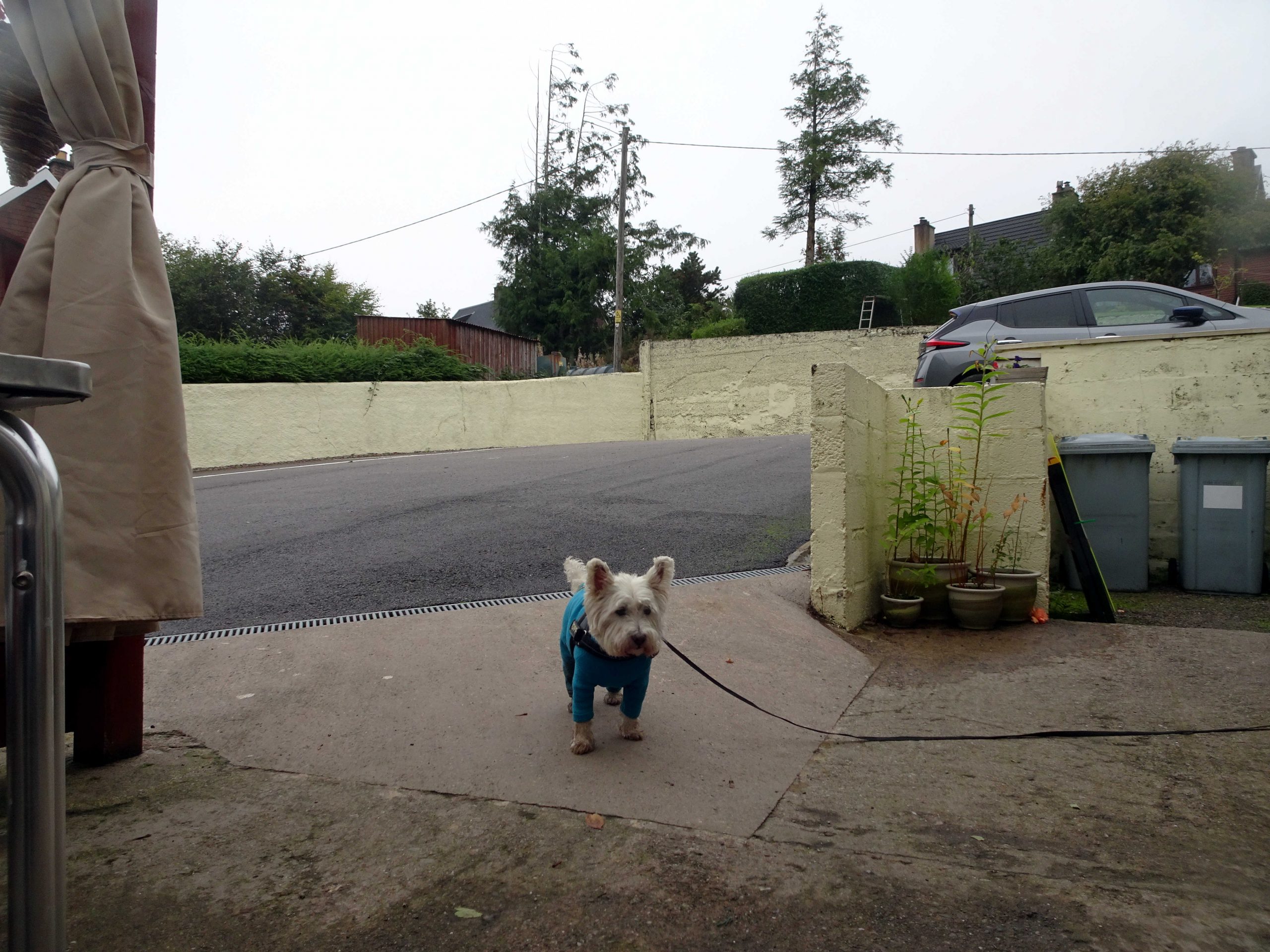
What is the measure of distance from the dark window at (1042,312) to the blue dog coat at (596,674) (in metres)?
7.27

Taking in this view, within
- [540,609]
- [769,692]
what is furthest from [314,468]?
[769,692]

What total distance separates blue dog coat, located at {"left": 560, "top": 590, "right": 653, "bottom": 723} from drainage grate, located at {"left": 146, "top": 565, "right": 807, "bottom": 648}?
5.00 feet

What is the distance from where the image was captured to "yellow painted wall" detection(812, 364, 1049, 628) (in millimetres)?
5004

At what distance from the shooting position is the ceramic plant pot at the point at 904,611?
5.23 m

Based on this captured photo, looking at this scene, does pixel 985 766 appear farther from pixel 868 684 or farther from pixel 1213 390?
pixel 1213 390

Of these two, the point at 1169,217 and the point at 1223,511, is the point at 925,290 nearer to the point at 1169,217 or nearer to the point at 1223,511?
the point at 1169,217

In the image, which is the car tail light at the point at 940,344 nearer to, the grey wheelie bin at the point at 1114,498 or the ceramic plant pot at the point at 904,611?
the grey wheelie bin at the point at 1114,498

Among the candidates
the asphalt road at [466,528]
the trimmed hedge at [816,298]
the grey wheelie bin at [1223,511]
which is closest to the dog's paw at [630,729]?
the asphalt road at [466,528]

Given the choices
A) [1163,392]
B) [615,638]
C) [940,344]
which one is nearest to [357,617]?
[615,638]

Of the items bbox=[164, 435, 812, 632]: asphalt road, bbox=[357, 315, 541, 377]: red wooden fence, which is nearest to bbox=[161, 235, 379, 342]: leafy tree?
bbox=[357, 315, 541, 377]: red wooden fence

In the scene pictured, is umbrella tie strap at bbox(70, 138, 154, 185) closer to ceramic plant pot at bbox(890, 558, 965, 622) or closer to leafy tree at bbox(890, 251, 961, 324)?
ceramic plant pot at bbox(890, 558, 965, 622)

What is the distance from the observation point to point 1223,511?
6.04 meters

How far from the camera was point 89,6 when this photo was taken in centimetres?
228

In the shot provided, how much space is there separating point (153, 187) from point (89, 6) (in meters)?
0.51
